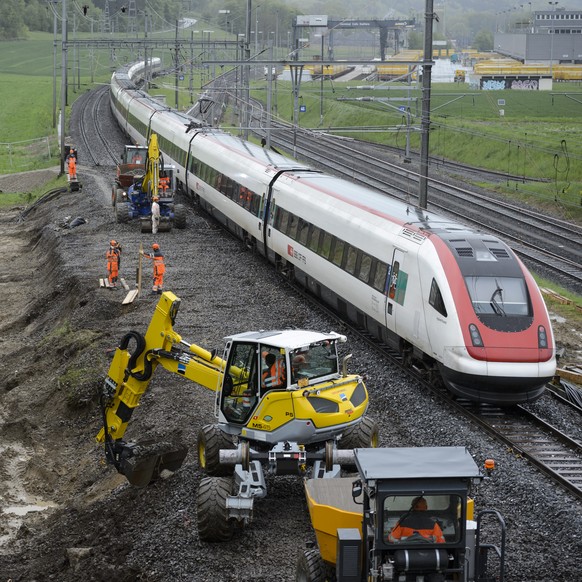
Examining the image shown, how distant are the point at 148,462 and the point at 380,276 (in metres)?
7.68

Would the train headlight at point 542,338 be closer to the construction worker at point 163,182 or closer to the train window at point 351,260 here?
the train window at point 351,260

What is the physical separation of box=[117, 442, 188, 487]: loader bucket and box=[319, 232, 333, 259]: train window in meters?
10.0

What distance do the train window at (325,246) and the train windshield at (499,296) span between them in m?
6.95

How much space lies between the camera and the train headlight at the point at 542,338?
18094mm

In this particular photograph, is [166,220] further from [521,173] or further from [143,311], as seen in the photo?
[521,173]

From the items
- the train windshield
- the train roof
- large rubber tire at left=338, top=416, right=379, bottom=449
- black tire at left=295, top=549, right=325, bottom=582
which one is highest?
the train roof

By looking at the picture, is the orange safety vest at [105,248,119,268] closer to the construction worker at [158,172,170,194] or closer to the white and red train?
the white and red train

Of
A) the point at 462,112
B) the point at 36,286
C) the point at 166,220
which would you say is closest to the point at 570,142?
the point at 462,112

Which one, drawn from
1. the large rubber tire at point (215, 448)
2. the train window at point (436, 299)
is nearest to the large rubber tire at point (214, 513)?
the large rubber tire at point (215, 448)

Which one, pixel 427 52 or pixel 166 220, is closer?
pixel 427 52

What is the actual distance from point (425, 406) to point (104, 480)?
5.47 metres

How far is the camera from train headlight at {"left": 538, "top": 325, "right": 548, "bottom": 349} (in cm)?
1809

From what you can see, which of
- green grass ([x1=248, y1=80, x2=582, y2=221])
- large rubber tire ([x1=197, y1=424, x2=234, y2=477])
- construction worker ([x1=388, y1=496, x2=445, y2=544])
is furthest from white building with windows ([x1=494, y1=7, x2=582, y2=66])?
construction worker ([x1=388, y1=496, x2=445, y2=544])

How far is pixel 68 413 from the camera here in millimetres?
21594
